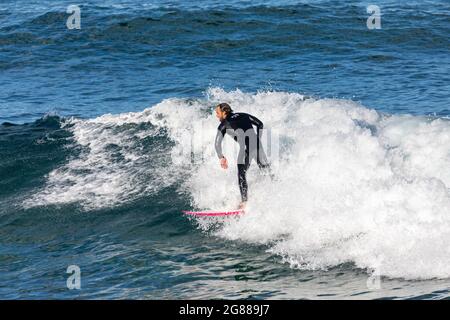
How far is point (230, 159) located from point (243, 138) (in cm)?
262

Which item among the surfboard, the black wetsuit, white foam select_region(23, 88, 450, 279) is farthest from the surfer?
white foam select_region(23, 88, 450, 279)

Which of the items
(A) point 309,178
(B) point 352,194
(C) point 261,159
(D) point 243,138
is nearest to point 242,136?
(D) point 243,138

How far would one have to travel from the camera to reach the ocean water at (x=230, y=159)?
1231 cm

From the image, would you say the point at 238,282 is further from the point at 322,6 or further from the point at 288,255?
the point at 322,6

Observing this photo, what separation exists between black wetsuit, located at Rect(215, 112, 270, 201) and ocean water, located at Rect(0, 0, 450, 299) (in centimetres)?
59

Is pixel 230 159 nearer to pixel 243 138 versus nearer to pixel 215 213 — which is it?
pixel 243 138

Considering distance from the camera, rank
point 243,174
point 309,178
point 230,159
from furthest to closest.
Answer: point 230,159
point 309,178
point 243,174

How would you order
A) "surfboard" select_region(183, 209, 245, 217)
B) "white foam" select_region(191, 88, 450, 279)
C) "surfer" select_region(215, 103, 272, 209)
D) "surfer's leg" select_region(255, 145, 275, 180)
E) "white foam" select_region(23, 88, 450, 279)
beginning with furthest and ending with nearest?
"surfer's leg" select_region(255, 145, 275, 180)
"surfer" select_region(215, 103, 272, 209)
"surfboard" select_region(183, 209, 245, 217)
"white foam" select_region(23, 88, 450, 279)
"white foam" select_region(191, 88, 450, 279)

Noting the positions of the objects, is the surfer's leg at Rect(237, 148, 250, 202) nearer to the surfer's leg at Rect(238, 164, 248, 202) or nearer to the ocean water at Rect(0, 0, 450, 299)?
the surfer's leg at Rect(238, 164, 248, 202)

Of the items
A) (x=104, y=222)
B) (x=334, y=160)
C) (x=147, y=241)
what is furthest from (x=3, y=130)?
(x=334, y=160)

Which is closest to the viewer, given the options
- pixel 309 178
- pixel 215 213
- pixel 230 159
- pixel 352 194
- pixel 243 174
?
pixel 352 194

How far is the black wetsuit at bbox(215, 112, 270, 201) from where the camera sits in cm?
1445

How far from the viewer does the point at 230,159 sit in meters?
17.1

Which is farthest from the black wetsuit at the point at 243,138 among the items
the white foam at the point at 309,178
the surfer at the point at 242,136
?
the white foam at the point at 309,178
